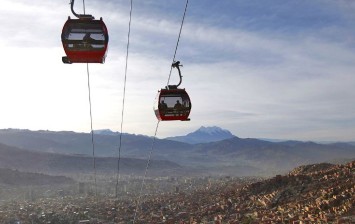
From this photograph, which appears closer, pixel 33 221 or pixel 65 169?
pixel 33 221

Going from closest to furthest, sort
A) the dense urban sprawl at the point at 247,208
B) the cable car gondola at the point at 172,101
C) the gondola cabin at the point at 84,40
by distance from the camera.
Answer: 1. the gondola cabin at the point at 84,40
2. the cable car gondola at the point at 172,101
3. the dense urban sprawl at the point at 247,208

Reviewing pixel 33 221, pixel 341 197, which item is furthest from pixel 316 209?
pixel 33 221

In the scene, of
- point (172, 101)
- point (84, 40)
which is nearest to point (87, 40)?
point (84, 40)

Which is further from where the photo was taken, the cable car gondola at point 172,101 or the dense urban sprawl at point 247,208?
the dense urban sprawl at point 247,208

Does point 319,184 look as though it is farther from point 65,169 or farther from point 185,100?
point 65,169

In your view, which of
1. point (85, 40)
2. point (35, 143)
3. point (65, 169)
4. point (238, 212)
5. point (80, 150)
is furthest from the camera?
point (80, 150)

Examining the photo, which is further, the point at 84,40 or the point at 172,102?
the point at 172,102

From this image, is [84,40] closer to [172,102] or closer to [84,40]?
[84,40]

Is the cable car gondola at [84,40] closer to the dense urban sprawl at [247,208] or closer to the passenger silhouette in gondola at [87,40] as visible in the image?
the passenger silhouette in gondola at [87,40]

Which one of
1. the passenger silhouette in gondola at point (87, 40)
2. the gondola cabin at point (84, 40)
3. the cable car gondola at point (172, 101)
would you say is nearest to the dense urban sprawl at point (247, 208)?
the cable car gondola at point (172, 101)
